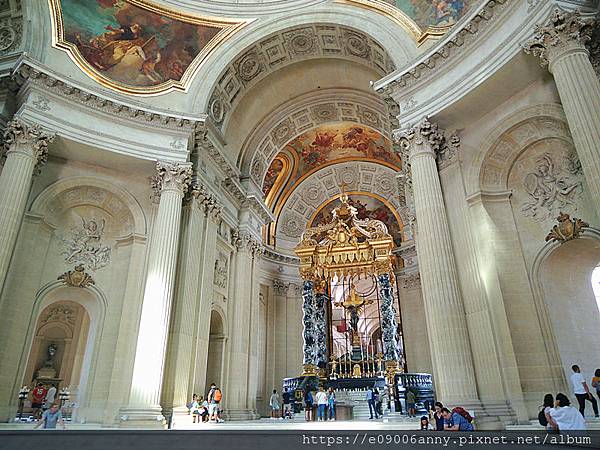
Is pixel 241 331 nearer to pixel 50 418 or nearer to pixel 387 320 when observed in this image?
pixel 387 320

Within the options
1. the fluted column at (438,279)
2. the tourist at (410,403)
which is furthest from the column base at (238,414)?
the fluted column at (438,279)

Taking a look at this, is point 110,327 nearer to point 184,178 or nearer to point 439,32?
point 184,178

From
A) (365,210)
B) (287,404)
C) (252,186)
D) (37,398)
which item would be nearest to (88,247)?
(37,398)

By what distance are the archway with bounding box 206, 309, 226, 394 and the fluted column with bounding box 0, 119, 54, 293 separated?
6.06m

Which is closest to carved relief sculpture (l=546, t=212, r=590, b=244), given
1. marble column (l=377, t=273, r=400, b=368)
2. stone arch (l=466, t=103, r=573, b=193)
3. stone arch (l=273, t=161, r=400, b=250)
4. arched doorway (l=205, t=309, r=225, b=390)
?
stone arch (l=466, t=103, r=573, b=193)

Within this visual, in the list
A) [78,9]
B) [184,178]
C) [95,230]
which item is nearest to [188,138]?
[184,178]

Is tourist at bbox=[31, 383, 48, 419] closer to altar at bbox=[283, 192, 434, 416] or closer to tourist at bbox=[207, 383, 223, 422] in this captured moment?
tourist at bbox=[207, 383, 223, 422]

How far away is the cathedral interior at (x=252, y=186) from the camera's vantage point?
320 inches

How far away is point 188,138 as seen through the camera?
11.9 metres

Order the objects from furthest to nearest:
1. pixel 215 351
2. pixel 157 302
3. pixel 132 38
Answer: pixel 215 351, pixel 132 38, pixel 157 302

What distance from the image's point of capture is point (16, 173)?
9195 mm

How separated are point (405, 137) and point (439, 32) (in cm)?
309

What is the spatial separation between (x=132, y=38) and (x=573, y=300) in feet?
44.9

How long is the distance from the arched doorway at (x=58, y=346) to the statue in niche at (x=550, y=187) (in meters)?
14.0
